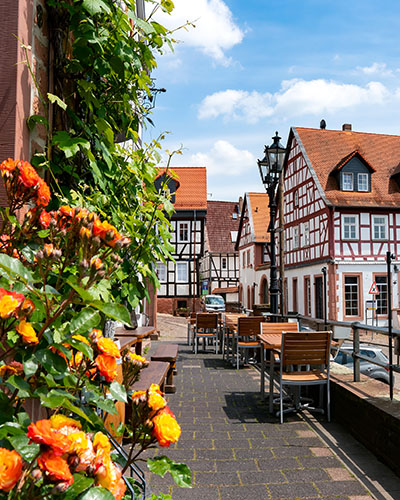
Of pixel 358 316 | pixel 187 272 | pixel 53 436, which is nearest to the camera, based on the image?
pixel 53 436

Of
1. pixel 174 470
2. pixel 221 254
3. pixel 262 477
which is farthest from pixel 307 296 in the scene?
pixel 174 470

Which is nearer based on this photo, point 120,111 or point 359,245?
point 120,111

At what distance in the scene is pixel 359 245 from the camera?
2467 centimetres

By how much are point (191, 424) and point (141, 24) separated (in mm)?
4119

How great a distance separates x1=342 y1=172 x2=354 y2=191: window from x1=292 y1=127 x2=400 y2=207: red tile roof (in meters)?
0.32

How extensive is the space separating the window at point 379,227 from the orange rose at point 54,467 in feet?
84.6

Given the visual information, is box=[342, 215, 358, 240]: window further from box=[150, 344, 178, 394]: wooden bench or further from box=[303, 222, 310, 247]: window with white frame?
Result: box=[150, 344, 178, 394]: wooden bench

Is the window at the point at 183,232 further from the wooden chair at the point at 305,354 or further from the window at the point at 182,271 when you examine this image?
the wooden chair at the point at 305,354

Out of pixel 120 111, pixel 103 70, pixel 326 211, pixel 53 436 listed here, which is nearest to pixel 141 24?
pixel 103 70

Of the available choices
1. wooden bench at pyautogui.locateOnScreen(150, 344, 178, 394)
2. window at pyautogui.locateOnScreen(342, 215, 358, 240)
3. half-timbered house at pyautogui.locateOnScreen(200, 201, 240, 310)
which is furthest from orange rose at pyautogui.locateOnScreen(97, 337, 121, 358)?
half-timbered house at pyautogui.locateOnScreen(200, 201, 240, 310)

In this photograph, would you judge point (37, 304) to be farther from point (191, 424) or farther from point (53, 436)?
point (191, 424)

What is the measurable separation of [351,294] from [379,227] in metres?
3.82

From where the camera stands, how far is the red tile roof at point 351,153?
25.5m

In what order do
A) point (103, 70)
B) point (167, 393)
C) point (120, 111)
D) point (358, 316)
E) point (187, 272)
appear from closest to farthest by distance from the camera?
point (103, 70), point (120, 111), point (167, 393), point (358, 316), point (187, 272)
